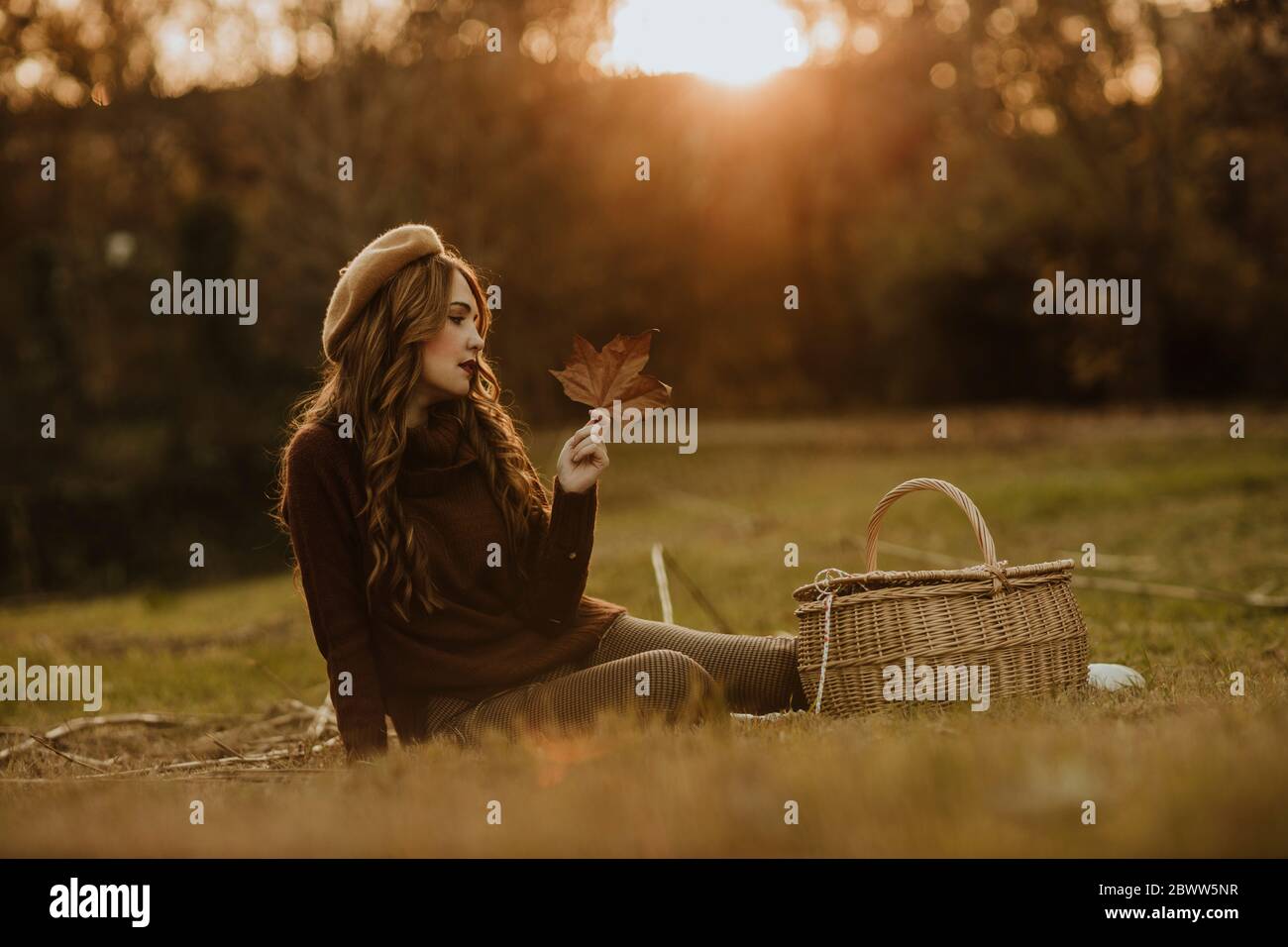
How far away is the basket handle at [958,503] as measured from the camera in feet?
12.1

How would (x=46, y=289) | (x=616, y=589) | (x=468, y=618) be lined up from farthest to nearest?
(x=46, y=289), (x=616, y=589), (x=468, y=618)

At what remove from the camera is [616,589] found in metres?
8.31

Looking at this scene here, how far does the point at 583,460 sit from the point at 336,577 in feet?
2.58

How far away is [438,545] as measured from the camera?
388 cm

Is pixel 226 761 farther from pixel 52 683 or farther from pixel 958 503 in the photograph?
pixel 52 683

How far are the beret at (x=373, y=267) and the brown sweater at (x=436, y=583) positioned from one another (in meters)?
0.34

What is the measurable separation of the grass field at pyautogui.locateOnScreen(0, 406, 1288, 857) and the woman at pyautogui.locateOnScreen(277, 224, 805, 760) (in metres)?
0.30

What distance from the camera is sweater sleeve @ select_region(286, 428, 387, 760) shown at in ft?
12.0

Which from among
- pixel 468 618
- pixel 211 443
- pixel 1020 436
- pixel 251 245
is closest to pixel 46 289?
pixel 251 245
